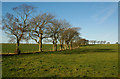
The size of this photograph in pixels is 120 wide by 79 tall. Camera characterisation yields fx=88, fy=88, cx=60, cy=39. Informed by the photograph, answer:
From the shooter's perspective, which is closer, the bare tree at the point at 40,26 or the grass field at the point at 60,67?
the grass field at the point at 60,67

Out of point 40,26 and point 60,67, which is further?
point 40,26

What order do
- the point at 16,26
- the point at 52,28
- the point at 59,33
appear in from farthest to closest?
the point at 59,33 < the point at 52,28 < the point at 16,26

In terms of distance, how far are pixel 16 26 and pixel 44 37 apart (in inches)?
499

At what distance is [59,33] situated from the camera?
4912 cm

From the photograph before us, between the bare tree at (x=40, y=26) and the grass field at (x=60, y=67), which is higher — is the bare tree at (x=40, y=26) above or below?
above

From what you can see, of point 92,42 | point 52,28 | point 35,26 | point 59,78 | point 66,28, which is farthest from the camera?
point 92,42

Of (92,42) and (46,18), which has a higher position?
(46,18)

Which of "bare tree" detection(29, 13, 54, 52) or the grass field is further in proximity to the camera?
"bare tree" detection(29, 13, 54, 52)

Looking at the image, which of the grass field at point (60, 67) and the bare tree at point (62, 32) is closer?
the grass field at point (60, 67)

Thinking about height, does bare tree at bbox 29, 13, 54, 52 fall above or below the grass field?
above

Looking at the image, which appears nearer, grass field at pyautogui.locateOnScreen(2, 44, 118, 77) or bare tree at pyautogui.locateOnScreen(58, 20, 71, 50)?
grass field at pyautogui.locateOnScreen(2, 44, 118, 77)

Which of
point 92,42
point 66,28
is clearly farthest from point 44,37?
point 92,42

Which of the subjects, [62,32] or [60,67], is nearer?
[60,67]

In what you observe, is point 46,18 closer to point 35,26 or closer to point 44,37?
point 35,26
